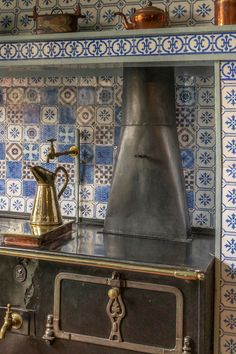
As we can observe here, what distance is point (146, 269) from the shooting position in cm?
159

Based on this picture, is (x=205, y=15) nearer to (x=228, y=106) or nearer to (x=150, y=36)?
(x=150, y=36)

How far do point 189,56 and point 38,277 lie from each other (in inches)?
37.0

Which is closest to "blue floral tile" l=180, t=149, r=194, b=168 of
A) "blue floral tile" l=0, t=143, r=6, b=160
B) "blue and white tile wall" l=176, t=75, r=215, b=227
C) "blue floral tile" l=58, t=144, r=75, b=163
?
"blue and white tile wall" l=176, t=75, r=215, b=227

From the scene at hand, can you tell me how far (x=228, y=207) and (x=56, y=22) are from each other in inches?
39.2

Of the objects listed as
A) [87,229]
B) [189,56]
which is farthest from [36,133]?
[189,56]

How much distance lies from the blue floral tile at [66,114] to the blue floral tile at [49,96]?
Answer: 0.05 m

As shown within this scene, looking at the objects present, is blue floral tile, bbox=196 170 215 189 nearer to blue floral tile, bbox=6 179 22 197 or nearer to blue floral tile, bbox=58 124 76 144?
blue floral tile, bbox=58 124 76 144

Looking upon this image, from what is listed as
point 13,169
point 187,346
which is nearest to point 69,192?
point 13,169

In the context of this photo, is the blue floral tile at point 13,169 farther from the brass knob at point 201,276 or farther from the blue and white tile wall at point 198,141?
the brass knob at point 201,276

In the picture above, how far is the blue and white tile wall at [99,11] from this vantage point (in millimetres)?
2016

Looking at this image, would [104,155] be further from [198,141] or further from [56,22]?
[56,22]

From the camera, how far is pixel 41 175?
1.97m

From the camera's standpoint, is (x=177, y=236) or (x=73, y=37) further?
(x=177, y=236)

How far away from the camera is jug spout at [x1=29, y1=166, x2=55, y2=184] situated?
6.45 feet
